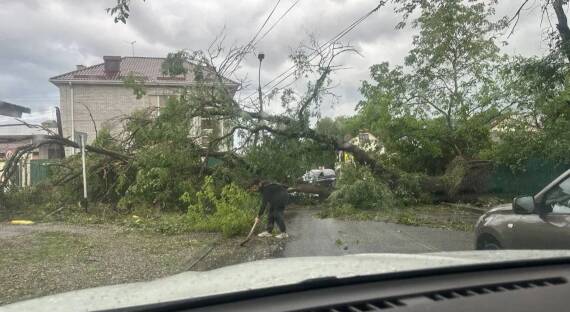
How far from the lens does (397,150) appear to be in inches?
846

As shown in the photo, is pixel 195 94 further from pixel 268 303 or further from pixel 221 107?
pixel 268 303

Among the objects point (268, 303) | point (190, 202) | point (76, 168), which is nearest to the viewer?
point (268, 303)

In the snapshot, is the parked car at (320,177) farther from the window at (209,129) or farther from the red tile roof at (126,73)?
the red tile roof at (126,73)

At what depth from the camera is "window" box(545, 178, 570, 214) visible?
518cm

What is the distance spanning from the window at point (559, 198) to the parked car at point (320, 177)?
13053mm

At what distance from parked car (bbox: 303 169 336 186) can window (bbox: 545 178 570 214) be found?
42.8 ft

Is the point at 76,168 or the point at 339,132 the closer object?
the point at 76,168

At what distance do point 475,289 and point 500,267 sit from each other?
0.42 m

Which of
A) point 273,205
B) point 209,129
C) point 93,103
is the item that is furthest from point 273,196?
point 93,103

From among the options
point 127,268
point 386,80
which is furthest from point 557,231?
point 386,80

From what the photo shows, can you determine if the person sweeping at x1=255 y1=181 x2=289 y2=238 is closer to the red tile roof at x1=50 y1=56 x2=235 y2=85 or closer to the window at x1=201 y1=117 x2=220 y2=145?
the window at x1=201 y1=117 x2=220 y2=145

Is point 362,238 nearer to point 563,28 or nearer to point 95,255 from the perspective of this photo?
point 95,255

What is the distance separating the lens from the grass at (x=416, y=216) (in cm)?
1413

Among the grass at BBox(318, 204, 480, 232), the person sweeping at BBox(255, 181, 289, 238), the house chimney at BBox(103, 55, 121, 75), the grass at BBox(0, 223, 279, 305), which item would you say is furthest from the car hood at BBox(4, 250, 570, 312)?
the house chimney at BBox(103, 55, 121, 75)
